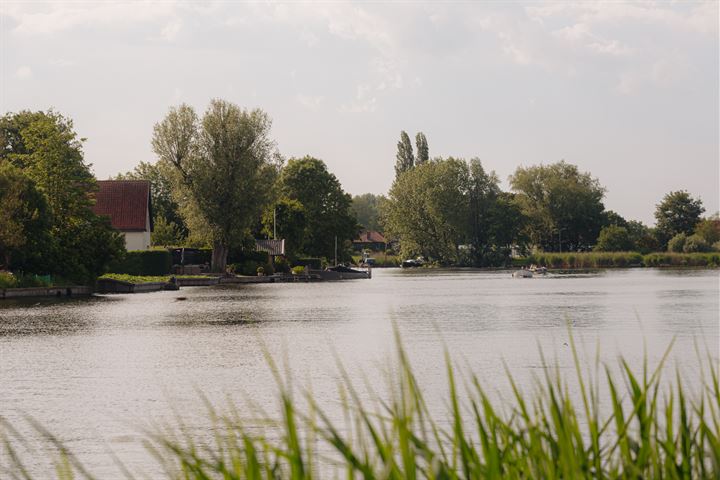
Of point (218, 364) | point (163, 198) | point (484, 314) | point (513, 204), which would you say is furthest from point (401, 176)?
point (218, 364)

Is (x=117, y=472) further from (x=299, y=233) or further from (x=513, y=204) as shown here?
(x=513, y=204)

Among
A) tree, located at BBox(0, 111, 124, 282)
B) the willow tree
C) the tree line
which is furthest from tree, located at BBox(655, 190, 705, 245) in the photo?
tree, located at BBox(0, 111, 124, 282)

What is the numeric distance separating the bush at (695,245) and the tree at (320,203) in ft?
147

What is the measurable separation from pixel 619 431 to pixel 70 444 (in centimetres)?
872

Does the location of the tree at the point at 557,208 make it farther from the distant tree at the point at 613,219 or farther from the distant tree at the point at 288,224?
the distant tree at the point at 288,224

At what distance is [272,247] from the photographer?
3666 inches

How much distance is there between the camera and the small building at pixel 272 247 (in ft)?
302

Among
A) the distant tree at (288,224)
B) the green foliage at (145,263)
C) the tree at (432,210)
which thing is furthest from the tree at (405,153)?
the green foliage at (145,263)

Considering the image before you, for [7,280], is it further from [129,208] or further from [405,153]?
[405,153]

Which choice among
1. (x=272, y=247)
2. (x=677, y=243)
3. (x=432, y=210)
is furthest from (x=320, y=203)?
(x=677, y=243)

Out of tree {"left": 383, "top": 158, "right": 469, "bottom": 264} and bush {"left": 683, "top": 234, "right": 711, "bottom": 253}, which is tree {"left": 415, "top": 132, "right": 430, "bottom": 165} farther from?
bush {"left": 683, "top": 234, "right": 711, "bottom": 253}

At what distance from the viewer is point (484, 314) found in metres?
36.5

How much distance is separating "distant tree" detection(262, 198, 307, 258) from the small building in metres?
5.18

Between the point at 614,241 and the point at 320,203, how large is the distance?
4320 centimetres
